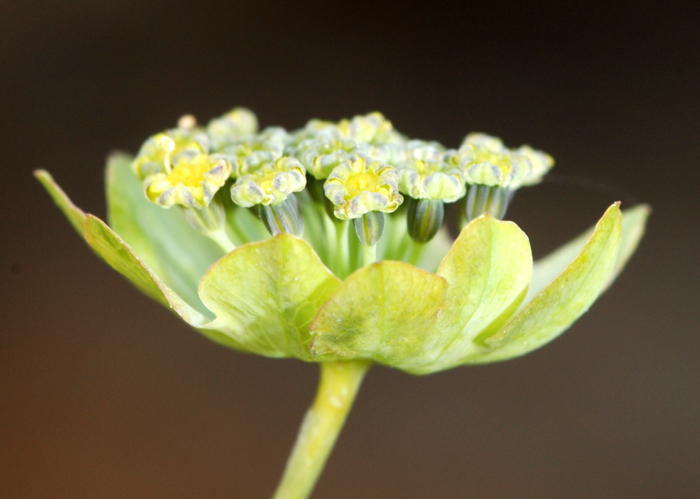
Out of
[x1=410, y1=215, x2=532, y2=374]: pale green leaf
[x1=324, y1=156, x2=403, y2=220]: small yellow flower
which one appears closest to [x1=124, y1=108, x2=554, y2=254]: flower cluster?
[x1=324, y1=156, x2=403, y2=220]: small yellow flower

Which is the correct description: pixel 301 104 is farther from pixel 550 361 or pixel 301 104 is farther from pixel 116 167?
pixel 116 167

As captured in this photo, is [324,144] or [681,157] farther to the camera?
[681,157]

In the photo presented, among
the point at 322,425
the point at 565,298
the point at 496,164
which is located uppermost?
the point at 496,164

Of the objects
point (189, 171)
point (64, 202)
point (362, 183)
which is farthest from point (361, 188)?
point (64, 202)

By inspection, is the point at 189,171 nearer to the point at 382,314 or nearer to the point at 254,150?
the point at 254,150

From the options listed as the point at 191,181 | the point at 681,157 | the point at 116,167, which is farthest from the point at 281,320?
the point at 681,157

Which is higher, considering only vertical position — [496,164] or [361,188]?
[496,164]

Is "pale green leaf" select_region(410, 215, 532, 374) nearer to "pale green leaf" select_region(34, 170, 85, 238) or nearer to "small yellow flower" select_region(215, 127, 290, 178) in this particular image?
"small yellow flower" select_region(215, 127, 290, 178)

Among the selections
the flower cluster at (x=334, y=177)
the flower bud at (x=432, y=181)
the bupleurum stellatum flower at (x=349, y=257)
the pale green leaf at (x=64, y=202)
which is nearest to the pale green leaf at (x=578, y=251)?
the bupleurum stellatum flower at (x=349, y=257)
